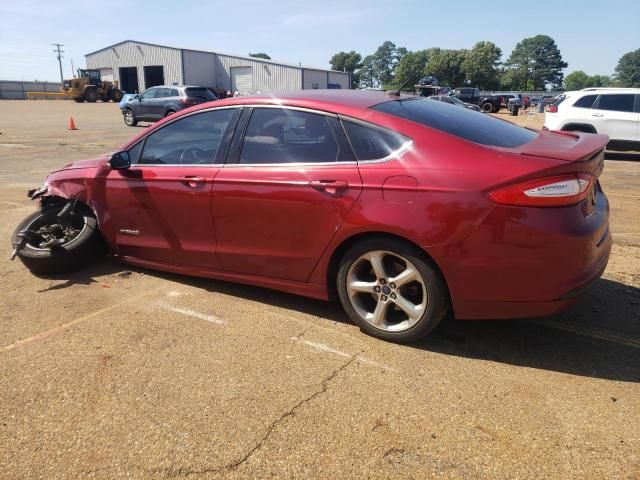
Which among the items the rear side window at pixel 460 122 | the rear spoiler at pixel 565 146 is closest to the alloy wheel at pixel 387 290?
the rear side window at pixel 460 122

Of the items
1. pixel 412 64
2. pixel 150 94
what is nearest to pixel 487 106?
pixel 150 94

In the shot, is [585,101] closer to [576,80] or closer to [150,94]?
[150,94]

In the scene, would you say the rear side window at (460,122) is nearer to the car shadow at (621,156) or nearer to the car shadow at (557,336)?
the car shadow at (557,336)

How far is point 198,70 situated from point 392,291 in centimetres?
5639

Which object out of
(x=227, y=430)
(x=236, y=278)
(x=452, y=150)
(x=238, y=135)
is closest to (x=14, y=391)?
(x=227, y=430)

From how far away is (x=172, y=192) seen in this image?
3.98 m

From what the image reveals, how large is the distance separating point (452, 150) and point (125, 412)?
2.30 metres

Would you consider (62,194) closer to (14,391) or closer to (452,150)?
(14,391)

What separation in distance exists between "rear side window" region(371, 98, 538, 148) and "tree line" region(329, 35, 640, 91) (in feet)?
296

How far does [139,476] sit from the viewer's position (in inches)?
87.5

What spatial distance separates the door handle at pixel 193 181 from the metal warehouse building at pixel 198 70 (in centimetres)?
4940

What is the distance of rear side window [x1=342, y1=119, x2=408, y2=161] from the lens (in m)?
3.13

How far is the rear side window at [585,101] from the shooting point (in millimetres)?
12672

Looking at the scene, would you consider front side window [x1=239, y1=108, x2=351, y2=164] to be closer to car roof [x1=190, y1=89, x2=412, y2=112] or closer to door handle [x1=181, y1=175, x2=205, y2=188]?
car roof [x1=190, y1=89, x2=412, y2=112]
